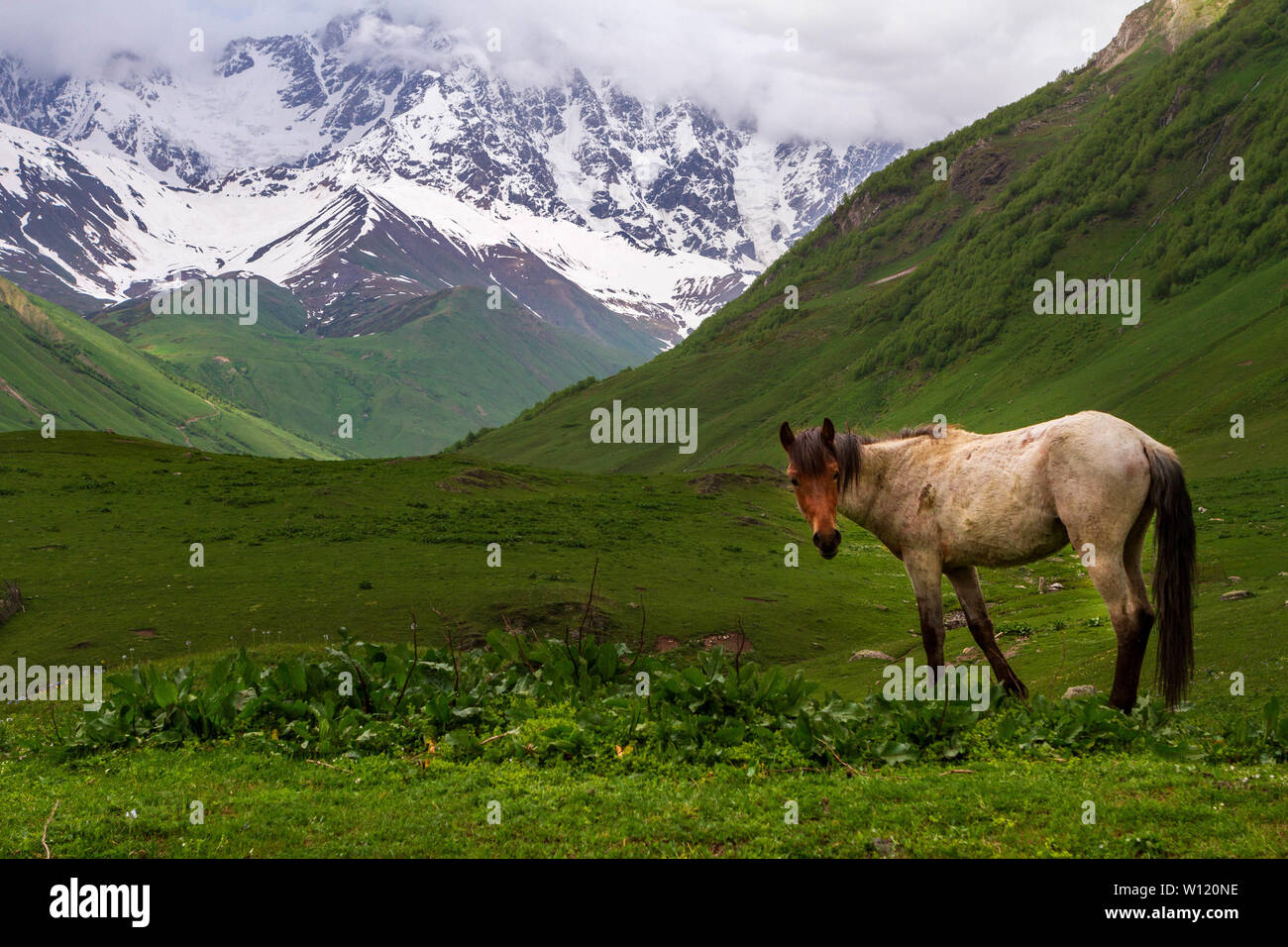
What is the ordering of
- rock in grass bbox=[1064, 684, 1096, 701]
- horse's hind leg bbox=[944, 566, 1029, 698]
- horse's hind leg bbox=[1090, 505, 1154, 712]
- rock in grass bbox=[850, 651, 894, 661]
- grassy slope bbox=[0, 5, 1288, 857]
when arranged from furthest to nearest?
rock in grass bbox=[850, 651, 894, 661] < rock in grass bbox=[1064, 684, 1096, 701] < horse's hind leg bbox=[944, 566, 1029, 698] < horse's hind leg bbox=[1090, 505, 1154, 712] < grassy slope bbox=[0, 5, 1288, 857]

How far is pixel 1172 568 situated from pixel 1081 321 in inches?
4663

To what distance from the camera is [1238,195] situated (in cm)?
11356

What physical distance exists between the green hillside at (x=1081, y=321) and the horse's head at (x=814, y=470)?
59723mm

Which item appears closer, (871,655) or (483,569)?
(871,655)

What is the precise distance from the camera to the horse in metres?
10.5

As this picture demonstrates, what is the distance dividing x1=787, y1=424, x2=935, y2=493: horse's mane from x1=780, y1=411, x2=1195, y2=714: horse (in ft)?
0.05

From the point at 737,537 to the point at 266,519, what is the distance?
26.6m

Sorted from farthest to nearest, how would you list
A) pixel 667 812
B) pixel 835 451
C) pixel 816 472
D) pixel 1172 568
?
pixel 835 451 → pixel 816 472 → pixel 1172 568 → pixel 667 812

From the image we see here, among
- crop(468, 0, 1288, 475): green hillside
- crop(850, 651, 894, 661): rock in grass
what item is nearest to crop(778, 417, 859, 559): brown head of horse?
crop(850, 651, 894, 661): rock in grass

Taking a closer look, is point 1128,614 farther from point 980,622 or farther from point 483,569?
point 483,569

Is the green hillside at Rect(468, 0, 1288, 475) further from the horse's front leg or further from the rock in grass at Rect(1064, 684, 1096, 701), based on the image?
the horse's front leg

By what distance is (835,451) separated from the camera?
12.2 metres

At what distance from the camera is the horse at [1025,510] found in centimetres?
1046

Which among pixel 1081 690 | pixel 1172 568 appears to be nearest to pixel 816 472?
pixel 1172 568
